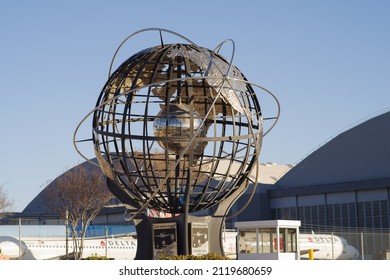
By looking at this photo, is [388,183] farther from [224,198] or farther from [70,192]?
[224,198]

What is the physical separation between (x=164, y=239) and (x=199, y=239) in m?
1.06

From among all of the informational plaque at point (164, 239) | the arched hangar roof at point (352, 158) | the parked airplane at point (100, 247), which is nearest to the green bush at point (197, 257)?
the informational plaque at point (164, 239)

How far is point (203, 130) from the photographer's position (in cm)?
2548

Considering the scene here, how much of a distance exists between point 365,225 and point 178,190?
1992 inches

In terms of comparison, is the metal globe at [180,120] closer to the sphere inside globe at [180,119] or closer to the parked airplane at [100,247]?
the sphere inside globe at [180,119]

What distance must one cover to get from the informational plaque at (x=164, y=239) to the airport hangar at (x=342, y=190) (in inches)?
1786

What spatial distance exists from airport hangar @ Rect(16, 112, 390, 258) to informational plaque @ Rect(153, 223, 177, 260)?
45375mm

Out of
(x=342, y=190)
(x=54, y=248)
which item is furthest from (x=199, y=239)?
(x=342, y=190)

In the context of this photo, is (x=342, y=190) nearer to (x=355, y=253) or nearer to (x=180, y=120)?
(x=355, y=253)

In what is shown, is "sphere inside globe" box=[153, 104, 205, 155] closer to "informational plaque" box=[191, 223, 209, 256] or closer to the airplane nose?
"informational plaque" box=[191, 223, 209, 256]

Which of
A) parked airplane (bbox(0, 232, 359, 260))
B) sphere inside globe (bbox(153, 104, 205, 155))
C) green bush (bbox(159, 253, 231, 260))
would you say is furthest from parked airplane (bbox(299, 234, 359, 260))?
sphere inside globe (bbox(153, 104, 205, 155))

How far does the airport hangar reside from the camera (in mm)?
74938

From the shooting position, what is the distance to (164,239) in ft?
86.6
